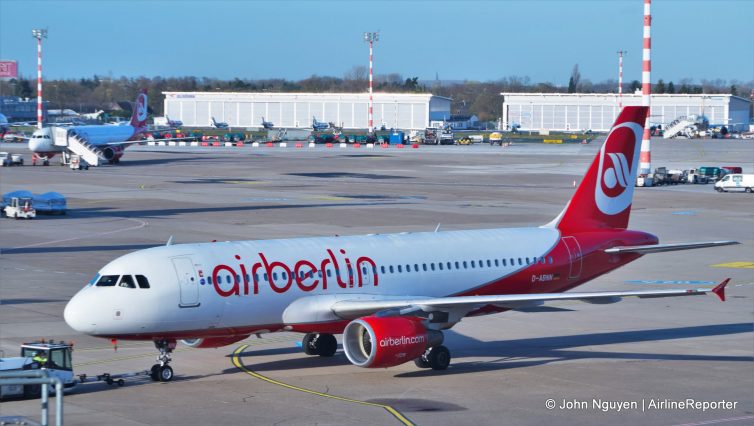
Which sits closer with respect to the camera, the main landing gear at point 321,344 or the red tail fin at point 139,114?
the main landing gear at point 321,344

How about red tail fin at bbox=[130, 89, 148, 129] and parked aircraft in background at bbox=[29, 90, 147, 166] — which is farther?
red tail fin at bbox=[130, 89, 148, 129]

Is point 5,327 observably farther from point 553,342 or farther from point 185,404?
point 553,342

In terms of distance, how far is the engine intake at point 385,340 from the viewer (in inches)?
1141

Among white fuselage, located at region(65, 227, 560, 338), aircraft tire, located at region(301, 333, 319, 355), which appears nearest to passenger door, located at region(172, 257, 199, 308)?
white fuselage, located at region(65, 227, 560, 338)

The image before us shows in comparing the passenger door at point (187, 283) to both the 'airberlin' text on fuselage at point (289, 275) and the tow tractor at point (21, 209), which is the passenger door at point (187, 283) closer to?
the 'airberlin' text on fuselage at point (289, 275)

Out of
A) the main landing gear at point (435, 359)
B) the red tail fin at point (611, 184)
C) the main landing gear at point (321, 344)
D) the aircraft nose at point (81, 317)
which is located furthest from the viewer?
the red tail fin at point (611, 184)

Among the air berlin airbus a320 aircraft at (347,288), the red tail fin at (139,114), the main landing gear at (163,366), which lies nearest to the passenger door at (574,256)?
the air berlin airbus a320 aircraft at (347,288)

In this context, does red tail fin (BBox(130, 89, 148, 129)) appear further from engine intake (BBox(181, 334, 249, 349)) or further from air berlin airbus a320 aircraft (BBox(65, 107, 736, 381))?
engine intake (BBox(181, 334, 249, 349))

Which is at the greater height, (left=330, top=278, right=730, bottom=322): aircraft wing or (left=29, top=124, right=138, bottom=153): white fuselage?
(left=29, top=124, right=138, bottom=153): white fuselage

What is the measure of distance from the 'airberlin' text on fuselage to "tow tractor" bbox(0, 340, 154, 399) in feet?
10.7

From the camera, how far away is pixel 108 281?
28.8 m

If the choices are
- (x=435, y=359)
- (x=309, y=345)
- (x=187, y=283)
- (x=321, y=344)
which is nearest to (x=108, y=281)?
(x=187, y=283)

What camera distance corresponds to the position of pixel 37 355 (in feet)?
93.7

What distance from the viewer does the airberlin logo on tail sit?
125 ft
